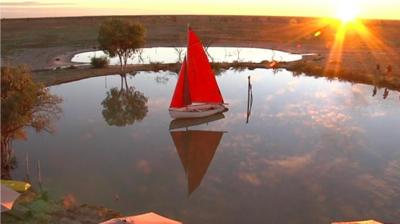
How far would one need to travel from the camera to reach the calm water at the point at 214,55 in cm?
7519

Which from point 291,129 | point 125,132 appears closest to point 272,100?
point 291,129

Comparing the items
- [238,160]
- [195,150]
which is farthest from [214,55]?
[238,160]

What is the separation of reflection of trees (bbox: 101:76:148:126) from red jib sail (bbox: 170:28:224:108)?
467 cm

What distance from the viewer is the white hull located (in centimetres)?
3691

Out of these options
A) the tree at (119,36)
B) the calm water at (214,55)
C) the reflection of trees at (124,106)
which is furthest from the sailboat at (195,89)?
the calm water at (214,55)

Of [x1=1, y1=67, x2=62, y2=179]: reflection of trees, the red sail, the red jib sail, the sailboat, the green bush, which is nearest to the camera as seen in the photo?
[x1=1, y1=67, x2=62, y2=179]: reflection of trees

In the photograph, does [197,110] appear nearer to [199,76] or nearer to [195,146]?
[199,76]

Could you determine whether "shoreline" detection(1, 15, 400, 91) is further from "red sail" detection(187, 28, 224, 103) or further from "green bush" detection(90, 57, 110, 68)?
"red sail" detection(187, 28, 224, 103)

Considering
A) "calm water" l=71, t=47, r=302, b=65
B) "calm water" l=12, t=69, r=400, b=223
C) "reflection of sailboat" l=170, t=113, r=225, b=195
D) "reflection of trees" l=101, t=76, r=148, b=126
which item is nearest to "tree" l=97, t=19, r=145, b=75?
"reflection of trees" l=101, t=76, r=148, b=126

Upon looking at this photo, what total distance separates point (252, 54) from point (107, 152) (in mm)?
59949

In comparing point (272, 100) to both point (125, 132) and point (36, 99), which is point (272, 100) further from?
point (36, 99)

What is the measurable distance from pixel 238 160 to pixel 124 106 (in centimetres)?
1853

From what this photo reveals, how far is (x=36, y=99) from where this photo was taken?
25.5m

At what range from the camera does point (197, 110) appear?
3806 cm
